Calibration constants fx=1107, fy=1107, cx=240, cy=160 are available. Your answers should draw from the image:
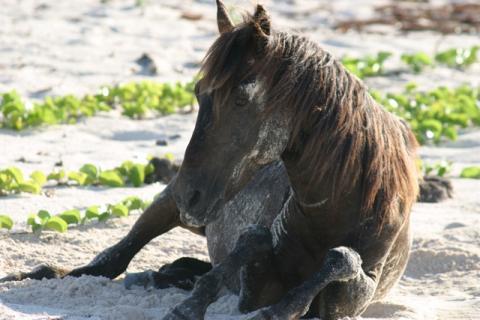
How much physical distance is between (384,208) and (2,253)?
86.1 inches

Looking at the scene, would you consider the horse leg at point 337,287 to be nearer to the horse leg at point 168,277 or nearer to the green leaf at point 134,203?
the horse leg at point 168,277

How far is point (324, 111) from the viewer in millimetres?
4094

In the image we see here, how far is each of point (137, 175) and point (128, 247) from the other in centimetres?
159

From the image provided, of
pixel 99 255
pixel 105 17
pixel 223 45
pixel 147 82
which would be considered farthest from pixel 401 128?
pixel 105 17

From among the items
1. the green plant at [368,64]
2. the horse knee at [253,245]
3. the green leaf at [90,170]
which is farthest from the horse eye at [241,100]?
the green plant at [368,64]

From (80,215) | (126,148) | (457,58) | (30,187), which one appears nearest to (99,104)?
(126,148)

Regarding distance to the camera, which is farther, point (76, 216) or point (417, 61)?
point (417, 61)

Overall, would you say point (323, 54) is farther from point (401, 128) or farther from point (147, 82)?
point (147, 82)

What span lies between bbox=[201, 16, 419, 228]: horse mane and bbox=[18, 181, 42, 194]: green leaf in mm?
2774

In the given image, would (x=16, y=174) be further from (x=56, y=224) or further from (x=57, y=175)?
(x=56, y=224)

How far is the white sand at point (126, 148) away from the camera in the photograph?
190 inches

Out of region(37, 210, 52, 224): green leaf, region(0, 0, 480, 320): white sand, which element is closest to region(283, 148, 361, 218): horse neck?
region(0, 0, 480, 320): white sand

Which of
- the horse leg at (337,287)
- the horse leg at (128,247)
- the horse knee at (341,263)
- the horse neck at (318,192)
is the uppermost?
the horse neck at (318,192)

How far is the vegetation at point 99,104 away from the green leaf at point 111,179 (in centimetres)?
149
